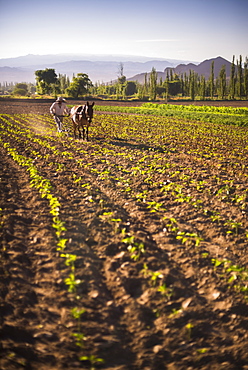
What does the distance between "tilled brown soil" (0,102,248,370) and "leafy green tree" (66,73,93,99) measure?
71.4 meters

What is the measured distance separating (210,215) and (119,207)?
219 cm

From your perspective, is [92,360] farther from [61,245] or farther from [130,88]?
[130,88]

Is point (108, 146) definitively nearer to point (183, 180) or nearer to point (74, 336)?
point (183, 180)

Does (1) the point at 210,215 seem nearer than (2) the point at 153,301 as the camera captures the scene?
No

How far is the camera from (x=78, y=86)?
7388 centimetres

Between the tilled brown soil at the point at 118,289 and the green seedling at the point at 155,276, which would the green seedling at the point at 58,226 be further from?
the green seedling at the point at 155,276

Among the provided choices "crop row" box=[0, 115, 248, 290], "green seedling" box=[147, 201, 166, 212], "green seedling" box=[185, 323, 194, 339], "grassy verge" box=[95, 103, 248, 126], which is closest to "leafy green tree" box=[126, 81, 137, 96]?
"grassy verge" box=[95, 103, 248, 126]

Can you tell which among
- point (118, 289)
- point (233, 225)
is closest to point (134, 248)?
point (118, 289)

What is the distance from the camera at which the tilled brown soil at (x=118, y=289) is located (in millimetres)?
3463

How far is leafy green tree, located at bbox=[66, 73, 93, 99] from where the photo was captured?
73.8 meters

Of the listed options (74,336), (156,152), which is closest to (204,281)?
(74,336)

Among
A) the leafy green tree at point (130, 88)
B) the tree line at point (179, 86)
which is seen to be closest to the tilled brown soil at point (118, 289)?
the tree line at point (179, 86)

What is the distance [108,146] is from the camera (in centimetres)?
1469

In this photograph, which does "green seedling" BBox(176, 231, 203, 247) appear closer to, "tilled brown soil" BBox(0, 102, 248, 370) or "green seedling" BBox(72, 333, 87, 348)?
"tilled brown soil" BBox(0, 102, 248, 370)
